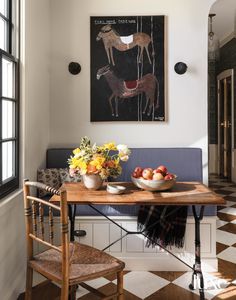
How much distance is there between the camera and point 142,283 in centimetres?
261

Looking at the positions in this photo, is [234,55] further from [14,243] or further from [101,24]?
[14,243]

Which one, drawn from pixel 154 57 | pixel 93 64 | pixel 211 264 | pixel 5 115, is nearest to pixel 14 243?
pixel 5 115

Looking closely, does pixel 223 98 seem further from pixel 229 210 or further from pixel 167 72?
pixel 167 72

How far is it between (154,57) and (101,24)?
65 cm

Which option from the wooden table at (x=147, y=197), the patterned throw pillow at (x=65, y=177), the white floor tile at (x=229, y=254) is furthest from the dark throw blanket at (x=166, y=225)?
the patterned throw pillow at (x=65, y=177)

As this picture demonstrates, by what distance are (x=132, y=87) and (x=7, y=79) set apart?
1.37m

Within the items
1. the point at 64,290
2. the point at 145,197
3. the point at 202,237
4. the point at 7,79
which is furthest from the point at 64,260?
the point at 202,237

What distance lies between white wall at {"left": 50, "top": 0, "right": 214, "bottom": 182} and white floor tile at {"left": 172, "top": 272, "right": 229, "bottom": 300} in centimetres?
106

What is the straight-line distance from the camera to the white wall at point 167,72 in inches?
133

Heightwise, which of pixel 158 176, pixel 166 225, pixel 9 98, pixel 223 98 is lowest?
pixel 166 225

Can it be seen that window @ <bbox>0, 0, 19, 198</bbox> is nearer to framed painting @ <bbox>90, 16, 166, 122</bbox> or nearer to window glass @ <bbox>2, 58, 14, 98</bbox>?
window glass @ <bbox>2, 58, 14, 98</bbox>

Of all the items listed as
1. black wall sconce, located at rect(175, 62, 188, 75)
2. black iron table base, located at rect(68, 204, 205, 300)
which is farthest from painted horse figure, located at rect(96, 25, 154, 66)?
black iron table base, located at rect(68, 204, 205, 300)

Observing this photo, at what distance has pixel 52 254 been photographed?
2.02 meters

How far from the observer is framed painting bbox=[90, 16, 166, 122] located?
133 inches
